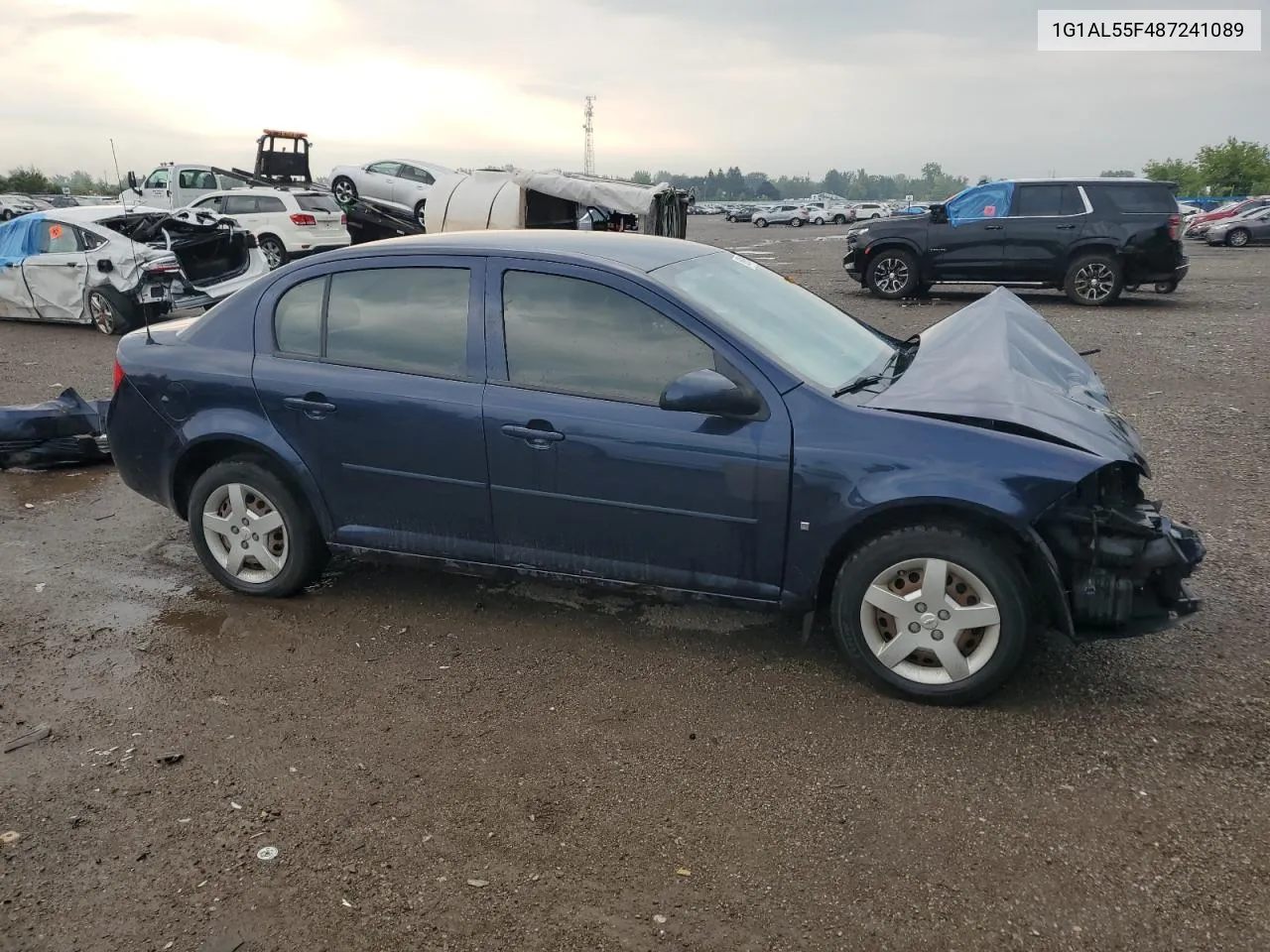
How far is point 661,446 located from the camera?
11.7 ft

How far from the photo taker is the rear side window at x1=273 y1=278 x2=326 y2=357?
4.20 m

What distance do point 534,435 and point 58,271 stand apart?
10.9 m

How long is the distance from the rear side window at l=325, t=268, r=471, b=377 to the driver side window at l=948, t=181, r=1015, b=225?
40.0 ft

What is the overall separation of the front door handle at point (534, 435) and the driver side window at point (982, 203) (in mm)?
12363

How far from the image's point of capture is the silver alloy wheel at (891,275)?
Answer: 49.1 ft

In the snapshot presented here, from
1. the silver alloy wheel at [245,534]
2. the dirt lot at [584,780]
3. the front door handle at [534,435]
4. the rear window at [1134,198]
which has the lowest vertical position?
the dirt lot at [584,780]

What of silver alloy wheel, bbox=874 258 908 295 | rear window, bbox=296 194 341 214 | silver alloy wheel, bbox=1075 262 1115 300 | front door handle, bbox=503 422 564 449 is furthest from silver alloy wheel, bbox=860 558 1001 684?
rear window, bbox=296 194 341 214

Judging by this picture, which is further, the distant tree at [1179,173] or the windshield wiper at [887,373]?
the distant tree at [1179,173]

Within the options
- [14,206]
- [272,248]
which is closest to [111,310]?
[272,248]

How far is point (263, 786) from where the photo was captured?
10.1 feet

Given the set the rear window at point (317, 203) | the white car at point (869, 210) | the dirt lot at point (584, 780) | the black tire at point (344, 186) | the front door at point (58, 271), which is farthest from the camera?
the white car at point (869, 210)

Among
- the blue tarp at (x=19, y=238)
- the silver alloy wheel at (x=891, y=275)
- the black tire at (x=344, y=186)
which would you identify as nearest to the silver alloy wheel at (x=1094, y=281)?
the silver alloy wheel at (x=891, y=275)

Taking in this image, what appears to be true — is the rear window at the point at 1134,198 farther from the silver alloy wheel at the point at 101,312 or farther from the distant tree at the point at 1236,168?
the distant tree at the point at 1236,168

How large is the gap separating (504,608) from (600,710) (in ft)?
3.28
